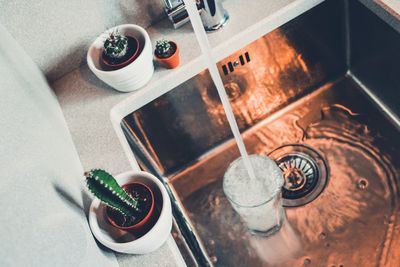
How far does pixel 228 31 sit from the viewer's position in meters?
0.94

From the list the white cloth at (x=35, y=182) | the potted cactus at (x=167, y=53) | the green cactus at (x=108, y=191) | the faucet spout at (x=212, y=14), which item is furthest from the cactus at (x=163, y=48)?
the green cactus at (x=108, y=191)

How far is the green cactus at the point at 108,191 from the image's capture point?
58 cm

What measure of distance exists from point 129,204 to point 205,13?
0.47 meters

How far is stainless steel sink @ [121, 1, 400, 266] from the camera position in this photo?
0.92 meters

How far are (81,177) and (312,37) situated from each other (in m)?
0.63

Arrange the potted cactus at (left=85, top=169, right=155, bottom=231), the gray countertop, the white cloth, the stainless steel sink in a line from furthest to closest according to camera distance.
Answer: the stainless steel sink, the gray countertop, the potted cactus at (left=85, top=169, right=155, bottom=231), the white cloth

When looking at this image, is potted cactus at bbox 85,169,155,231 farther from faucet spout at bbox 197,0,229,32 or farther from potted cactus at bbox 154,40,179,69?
faucet spout at bbox 197,0,229,32

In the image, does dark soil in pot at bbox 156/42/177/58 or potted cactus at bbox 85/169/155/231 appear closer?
potted cactus at bbox 85/169/155/231

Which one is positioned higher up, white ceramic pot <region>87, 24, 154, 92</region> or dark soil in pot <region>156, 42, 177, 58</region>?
white ceramic pot <region>87, 24, 154, 92</region>

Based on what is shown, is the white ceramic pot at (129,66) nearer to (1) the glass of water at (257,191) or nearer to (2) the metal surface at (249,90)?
(2) the metal surface at (249,90)

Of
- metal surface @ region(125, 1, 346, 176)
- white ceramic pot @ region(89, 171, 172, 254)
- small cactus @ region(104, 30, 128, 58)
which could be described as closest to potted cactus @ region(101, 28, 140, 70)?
small cactus @ region(104, 30, 128, 58)

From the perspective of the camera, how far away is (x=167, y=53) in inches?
35.3

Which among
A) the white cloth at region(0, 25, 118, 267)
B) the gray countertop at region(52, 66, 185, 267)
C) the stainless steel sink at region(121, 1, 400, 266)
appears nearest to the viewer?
the white cloth at region(0, 25, 118, 267)

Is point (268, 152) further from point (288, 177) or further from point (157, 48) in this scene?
point (157, 48)
